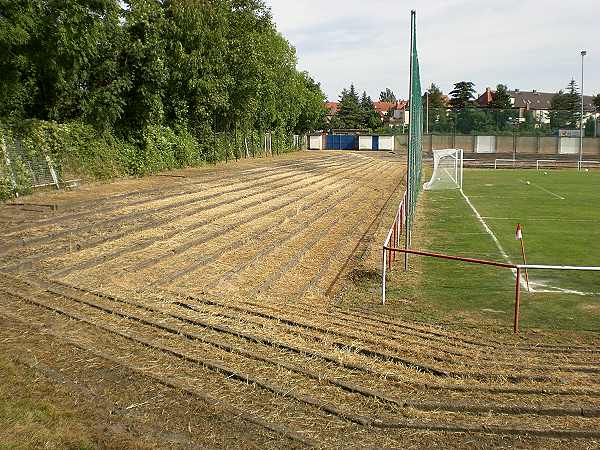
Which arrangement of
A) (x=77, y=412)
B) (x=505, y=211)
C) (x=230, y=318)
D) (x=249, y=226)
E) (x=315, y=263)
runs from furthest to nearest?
(x=505, y=211), (x=249, y=226), (x=315, y=263), (x=230, y=318), (x=77, y=412)

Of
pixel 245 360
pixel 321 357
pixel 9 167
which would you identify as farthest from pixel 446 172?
pixel 245 360

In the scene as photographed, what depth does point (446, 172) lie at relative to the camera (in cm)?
4334

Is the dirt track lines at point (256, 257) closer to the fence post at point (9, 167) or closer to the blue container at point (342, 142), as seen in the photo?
the fence post at point (9, 167)

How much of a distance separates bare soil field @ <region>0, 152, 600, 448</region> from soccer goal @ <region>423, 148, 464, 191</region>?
2320 cm

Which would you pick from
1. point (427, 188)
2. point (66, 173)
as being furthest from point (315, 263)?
point (427, 188)

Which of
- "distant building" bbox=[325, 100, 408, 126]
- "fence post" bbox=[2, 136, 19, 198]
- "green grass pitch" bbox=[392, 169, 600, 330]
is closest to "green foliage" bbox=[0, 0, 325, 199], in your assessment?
"fence post" bbox=[2, 136, 19, 198]

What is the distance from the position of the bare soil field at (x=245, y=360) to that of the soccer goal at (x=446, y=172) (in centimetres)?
2320

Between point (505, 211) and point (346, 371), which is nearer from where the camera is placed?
point (346, 371)

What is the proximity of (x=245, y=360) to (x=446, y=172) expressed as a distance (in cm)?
3779

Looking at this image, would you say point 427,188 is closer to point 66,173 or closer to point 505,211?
point 505,211

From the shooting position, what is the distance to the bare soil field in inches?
231

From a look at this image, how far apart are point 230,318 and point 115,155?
65.8ft

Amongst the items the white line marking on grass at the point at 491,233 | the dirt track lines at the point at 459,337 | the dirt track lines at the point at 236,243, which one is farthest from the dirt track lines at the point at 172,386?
the white line marking on grass at the point at 491,233

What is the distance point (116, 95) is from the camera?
28.0 m
